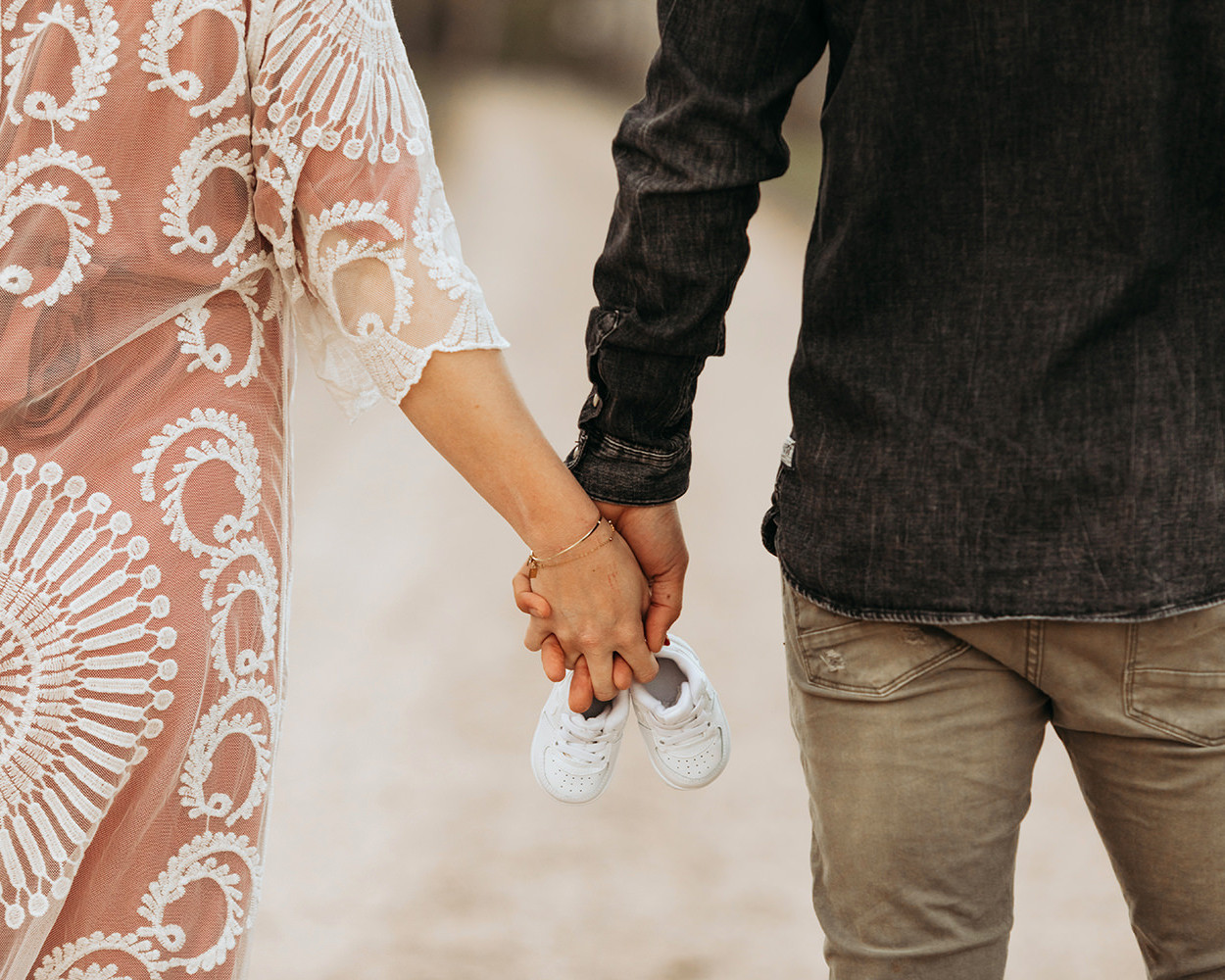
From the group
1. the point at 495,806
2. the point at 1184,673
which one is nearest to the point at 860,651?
the point at 1184,673

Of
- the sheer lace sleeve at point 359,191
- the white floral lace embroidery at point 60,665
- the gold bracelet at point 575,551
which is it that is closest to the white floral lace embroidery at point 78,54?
the sheer lace sleeve at point 359,191

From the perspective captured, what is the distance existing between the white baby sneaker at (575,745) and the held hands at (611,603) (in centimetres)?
12

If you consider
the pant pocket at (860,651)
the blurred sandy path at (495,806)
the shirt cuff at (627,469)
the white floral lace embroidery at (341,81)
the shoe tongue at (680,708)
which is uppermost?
the white floral lace embroidery at (341,81)

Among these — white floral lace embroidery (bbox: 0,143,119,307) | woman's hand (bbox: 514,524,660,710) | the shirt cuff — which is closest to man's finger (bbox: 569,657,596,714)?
woman's hand (bbox: 514,524,660,710)

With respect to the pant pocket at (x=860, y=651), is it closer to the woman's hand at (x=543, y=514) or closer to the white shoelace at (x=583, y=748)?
the woman's hand at (x=543, y=514)

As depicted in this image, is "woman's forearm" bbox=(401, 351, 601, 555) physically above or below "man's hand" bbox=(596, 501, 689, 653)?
above

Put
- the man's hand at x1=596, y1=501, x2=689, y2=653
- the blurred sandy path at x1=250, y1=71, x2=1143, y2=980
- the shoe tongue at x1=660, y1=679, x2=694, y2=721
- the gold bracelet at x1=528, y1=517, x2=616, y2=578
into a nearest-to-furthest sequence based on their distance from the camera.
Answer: the gold bracelet at x1=528, y1=517, x2=616, y2=578 < the man's hand at x1=596, y1=501, x2=689, y2=653 < the shoe tongue at x1=660, y1=679, x2=694, y2=721 < the blurred sandy path at x1=250, y1=71, x2=1143, y2=980

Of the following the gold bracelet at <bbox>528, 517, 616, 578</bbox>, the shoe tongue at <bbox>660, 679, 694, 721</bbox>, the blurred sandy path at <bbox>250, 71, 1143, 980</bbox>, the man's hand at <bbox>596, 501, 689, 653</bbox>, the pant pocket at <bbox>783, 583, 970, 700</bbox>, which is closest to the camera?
the pant pocket at <bbox>783, 583, 970, 700</bbox>

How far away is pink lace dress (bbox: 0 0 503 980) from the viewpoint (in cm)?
112

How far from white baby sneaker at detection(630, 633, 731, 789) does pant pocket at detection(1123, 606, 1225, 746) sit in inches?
27.2

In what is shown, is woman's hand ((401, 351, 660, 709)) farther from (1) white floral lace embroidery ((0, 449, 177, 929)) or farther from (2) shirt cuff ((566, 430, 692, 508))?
(1) white floral lace embroidery ((0, 449, 177, 929))

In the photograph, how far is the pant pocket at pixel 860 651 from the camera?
1.26 meters

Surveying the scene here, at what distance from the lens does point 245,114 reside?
3.85ft

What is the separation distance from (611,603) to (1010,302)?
595 mm
